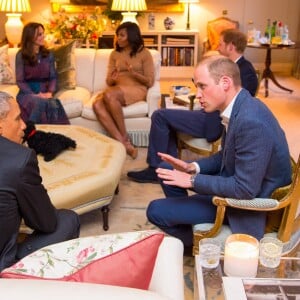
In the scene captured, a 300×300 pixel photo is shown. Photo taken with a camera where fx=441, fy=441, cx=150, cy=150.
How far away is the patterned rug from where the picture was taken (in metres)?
2.65

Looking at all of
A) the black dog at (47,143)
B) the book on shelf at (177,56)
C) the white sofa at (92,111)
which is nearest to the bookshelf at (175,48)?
the book on shelf at (177,56)

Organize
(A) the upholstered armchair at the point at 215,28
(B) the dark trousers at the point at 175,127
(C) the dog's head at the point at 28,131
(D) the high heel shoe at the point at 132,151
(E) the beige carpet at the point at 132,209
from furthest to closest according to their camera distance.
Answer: (A) the upholstered armchair at the point at 215,28, (D) the high heel shoe at the point at 132,151, (B) the dark trousers at the point at 175,127, (C) the dog's head at the point at 28,131, (E) the beige carpet at the point at 132,209

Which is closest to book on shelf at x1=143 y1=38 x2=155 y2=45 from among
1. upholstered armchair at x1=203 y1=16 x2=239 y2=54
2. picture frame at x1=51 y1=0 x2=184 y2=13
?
picture frame at x1=51 y1=0 x2=184 y2=13

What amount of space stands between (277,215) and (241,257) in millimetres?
407

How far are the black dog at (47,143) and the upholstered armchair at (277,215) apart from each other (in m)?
1.18

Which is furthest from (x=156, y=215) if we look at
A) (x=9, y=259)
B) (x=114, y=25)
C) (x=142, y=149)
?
(x=114, y=25)

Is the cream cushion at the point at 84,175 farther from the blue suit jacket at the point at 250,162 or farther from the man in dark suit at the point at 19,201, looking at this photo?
the blue suit jacket at the point at 250,162

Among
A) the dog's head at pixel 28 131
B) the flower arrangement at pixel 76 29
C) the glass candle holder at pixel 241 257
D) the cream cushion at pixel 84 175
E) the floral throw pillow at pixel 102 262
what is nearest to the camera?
the floral throw pillow at pixel 102 262

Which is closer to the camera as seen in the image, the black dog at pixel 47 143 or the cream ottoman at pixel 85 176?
the cream ottoman at pixel 85 176

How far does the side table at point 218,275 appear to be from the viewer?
150cm

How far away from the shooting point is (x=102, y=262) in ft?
3.67

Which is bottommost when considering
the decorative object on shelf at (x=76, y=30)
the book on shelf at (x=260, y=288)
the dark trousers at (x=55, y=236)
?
the dark trousers at (x=55, y=236)

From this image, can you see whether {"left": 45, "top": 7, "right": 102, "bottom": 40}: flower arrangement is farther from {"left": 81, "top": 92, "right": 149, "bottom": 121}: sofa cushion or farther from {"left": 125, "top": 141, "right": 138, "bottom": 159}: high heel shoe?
{"left": 125, "top": 141, "right": 138, "bottom": 159}: high heel shoe

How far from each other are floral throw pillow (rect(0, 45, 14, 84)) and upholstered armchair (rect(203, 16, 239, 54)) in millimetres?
3337
